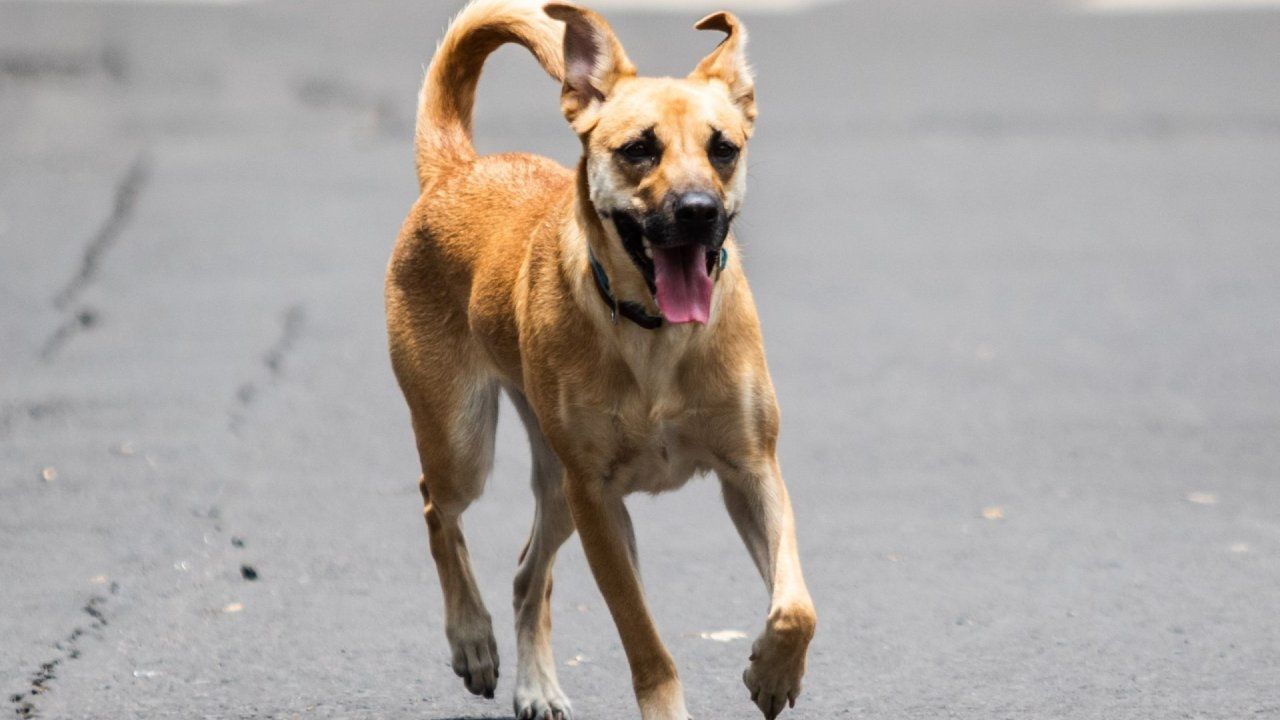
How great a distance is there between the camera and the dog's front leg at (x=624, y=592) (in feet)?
17.1

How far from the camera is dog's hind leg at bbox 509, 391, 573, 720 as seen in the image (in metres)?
5.95

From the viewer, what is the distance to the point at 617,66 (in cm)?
540

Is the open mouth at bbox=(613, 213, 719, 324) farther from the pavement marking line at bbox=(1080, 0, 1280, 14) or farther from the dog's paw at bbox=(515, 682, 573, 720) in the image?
the pavement marking line at bbox=(1080, 0, 1280, 14)

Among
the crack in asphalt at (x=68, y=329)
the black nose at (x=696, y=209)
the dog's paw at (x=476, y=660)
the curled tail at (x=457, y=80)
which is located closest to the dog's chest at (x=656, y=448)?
the black nose at (x=696, y=209)

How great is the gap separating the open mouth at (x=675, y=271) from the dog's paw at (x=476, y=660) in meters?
1.50

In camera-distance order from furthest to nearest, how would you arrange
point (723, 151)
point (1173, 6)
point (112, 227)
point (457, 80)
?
point (1173, 6), point (112, 227), point (457, 80), point (723, 151)

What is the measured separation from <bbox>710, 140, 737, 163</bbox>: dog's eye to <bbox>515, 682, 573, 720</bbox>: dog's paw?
1743 millimetres

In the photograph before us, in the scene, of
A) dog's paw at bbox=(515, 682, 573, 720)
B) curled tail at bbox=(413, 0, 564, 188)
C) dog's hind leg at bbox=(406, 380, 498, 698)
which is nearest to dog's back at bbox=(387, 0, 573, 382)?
curled tail at bbox=(413, 0, 564, 188)

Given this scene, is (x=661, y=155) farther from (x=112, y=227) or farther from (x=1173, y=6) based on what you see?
(x=1173, y=6)

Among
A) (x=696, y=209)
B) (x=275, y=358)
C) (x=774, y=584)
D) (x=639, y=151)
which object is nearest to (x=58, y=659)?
(x=774, y=584)

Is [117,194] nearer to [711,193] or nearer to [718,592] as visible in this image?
[718,592]

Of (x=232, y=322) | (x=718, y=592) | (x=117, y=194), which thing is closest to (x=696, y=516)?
(x=718, y=592)

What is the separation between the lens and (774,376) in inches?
404

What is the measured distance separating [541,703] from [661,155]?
1.77 m
